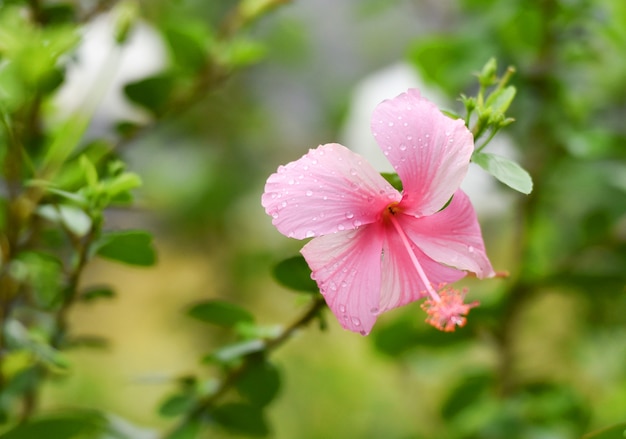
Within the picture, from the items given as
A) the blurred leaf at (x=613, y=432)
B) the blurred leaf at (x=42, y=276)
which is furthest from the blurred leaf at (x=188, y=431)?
the blurred leaf at (x=613, y=432)

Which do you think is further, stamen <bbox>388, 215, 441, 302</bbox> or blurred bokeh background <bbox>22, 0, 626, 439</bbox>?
blurred bokeh background <bbox>22, 0, 626, 439</bbox>

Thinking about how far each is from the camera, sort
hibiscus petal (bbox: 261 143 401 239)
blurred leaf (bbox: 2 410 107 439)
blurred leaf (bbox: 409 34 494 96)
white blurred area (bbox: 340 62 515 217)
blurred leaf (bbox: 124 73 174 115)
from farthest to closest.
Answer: white blurred area (bbox: 340 62 515 217), blurred leaf (bbox: 409 34 494 96), blurred leaf (bbox: 124 73 174 115), blurred leaf (bbox: 2 410 107 439), hibiscus petal (bbox: 261 143 401 239)

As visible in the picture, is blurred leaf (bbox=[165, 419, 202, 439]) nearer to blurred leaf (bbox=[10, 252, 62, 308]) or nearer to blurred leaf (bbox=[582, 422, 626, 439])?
blurred leaf (bbox=[10, 252, 62, 308])

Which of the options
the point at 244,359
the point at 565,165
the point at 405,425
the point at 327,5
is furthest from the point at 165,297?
the point at 244,359

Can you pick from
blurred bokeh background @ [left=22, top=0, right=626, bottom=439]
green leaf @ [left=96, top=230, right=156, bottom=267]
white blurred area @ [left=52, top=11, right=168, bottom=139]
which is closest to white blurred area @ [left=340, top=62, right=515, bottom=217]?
blurred bokeh background @ [left=22, top=0, right=626, bottom=439]

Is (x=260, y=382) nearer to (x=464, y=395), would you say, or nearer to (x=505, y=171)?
(x=505, y=171)

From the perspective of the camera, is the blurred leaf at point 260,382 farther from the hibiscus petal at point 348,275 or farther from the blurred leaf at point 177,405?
the hibiscus petal at point 348,275
